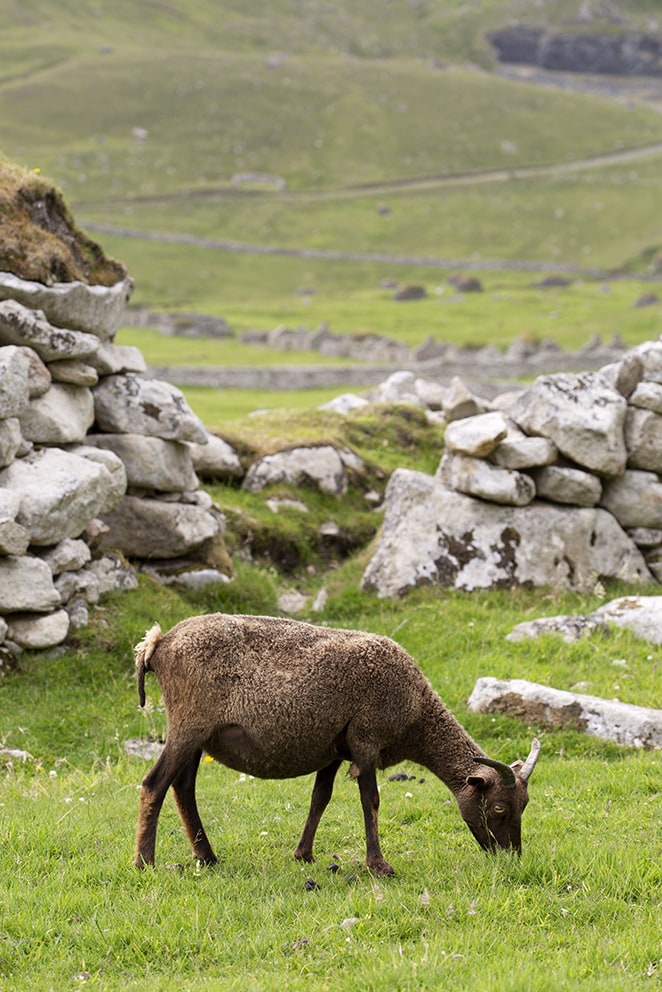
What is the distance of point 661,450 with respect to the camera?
18.6 meters

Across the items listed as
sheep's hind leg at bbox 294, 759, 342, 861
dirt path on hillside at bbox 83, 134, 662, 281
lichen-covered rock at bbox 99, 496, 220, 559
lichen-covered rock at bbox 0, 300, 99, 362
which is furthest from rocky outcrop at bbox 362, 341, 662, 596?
dirt path on hillside at bbox 83, 134, 662, 281

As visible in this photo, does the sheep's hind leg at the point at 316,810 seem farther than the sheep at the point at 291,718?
Yes

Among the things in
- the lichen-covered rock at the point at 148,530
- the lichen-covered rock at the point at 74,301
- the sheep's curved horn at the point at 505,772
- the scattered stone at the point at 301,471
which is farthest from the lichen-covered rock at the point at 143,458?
the sheep's curved horn at the point at 505,772

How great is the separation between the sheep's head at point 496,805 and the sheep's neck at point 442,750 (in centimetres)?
27

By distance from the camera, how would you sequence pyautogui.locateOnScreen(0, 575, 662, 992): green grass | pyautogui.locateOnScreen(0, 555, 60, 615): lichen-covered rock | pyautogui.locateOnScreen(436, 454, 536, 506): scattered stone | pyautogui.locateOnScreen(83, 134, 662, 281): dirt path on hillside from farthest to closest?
1. pyautogui.locateOnScreen(83, 134, 662, 281): dirt path on hillside
2. pyautogui.locateOnScreen(436, 454, 536, 506): scattered stone
3. pyautogui.locateOnScreen(0, 555, 60, 615): lichen-covered rock
4. pyautogui.locateOnScreen(0, 575, 662, 992): green grass

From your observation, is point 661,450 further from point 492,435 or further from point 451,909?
point 451,909

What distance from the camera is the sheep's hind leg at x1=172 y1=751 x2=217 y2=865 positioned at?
27.8ft

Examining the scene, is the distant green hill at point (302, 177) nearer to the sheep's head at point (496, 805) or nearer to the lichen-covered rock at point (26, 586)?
the lichen-covered rock at point (26, 586)

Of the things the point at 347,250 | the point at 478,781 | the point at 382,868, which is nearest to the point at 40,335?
the point at 478,781

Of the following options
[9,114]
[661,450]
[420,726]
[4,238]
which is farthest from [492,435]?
[9,114]

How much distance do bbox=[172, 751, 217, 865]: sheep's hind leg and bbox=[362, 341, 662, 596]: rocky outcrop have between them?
8675 mm

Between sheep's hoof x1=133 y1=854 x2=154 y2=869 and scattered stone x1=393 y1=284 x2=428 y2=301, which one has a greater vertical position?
sheep's hoof x1=133 y1=854 x2=154 y2=869

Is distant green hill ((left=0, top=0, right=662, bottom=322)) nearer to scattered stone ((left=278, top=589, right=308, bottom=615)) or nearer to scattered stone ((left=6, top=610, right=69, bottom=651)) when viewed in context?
scattered stone ((left=278, top=589, right=308, bottom=615))

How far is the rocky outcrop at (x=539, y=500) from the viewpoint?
17.4 meters
